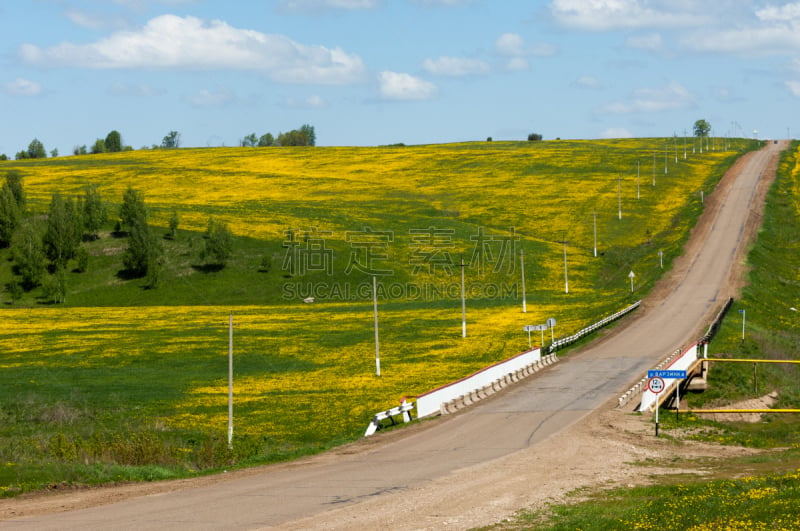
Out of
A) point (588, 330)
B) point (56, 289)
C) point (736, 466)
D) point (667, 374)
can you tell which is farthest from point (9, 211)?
point (736, 466)

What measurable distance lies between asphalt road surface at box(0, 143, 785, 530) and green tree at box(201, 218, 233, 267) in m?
60.8

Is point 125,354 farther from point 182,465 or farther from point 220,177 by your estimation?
point 220,177

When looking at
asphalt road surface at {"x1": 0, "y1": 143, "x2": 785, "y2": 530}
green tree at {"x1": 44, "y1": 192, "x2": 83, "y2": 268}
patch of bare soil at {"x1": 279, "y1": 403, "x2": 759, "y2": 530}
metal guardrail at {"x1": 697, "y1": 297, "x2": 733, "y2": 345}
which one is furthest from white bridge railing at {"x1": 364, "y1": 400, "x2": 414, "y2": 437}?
green tree at {"x1": 44, "y1": 192, "x2": 83, "y2": 268}

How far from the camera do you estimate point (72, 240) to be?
12312 cm

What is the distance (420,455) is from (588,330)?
39.1 metres

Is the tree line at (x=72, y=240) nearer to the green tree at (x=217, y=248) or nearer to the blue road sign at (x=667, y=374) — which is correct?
the green tree at (x=217, y=248)

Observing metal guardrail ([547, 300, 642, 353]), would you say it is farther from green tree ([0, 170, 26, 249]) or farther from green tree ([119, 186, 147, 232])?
green tree ([0, 170, 26, 249])

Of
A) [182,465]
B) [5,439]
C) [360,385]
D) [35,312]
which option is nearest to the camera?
[182,465]

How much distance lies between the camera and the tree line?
116750 millimetres

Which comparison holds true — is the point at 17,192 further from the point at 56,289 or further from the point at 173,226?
the point at 56,289

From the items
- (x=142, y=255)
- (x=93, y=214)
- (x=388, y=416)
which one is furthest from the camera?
(x=93, y=214)

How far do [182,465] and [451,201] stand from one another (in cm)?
11933

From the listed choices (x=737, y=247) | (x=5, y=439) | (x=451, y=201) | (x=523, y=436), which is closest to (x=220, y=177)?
(x=451, y=201)

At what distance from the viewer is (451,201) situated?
150375mm
